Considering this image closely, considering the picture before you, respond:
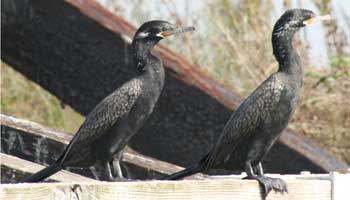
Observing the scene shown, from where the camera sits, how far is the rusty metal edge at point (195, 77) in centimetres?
618

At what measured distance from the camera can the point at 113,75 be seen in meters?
6.39

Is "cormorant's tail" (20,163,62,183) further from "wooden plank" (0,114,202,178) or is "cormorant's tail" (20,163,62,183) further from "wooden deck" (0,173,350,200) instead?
"wooden deck" (0,173,350,200)

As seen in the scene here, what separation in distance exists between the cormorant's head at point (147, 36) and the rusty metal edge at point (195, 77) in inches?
21.3

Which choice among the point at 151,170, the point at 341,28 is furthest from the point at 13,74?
the point at 151,170

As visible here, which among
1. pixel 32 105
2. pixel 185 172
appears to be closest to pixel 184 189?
pixel 185 172

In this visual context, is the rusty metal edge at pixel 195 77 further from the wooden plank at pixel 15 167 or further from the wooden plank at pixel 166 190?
the wooden plank at pixel 166 190

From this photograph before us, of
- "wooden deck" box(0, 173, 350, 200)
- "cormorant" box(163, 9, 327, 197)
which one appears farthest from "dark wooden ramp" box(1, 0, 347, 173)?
"wooden deck" box(0, 173, 350, 200)

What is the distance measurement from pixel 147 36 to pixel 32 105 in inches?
180

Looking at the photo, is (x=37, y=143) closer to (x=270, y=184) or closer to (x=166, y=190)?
(x=270, y=184)

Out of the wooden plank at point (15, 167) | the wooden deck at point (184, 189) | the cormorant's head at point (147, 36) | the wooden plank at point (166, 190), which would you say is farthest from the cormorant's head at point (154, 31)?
the wooden plank at point (166, 190)

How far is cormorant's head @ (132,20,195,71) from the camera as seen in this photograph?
5.49 meters

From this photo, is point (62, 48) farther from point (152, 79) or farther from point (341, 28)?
point (341, 28)

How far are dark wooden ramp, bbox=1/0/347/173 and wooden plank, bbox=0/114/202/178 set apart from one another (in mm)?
412

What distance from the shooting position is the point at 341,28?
1003 cm
